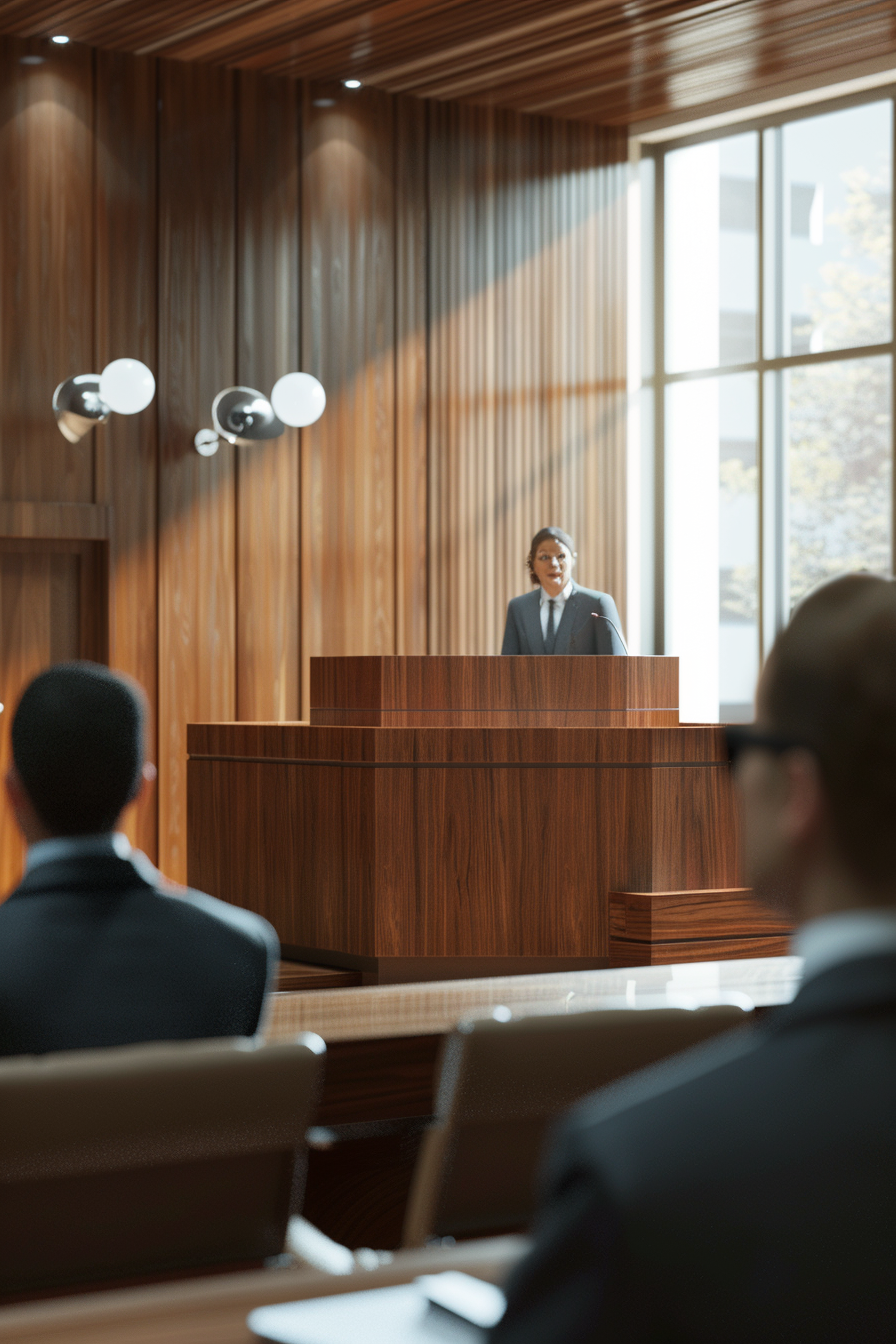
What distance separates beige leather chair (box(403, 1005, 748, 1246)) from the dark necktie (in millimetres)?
4599

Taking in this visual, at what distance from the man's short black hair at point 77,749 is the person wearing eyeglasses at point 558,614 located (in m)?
4.39

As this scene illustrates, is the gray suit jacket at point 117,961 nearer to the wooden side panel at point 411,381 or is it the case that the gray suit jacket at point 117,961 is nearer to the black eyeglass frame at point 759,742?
the black eyeglass frame at point 759,742

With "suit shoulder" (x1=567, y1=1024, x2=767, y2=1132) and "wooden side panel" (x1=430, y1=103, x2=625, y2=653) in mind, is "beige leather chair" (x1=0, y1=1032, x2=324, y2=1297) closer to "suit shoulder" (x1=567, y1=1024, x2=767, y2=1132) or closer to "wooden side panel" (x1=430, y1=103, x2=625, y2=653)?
"suit shoulder" (x1=567, y1=1024, x2=767, y2=1132)

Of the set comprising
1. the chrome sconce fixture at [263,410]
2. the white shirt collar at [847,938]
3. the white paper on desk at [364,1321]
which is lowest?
the white paper on desk at [364,1321]

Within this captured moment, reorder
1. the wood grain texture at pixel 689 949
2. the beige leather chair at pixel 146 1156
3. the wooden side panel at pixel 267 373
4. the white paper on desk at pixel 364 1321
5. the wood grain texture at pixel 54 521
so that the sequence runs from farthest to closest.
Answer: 1. the wooden side panel at pixel 267 373
2. the wood grain texture at pixel 54 521
3. the wood grain texture at pixel 689 949
4. the beige leather chair at pixel 146 1156
5. the white paper on desk at pixel 364 1321

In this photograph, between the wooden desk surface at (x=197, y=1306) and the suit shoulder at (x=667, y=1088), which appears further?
the wooden desk surface at (x=197, y=1306)

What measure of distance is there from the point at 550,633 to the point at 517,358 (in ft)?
10.1

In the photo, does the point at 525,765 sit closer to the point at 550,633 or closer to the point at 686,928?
the point at 686,928

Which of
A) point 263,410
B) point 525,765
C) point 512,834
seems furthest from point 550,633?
point 263,410

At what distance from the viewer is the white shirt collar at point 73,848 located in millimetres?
1965

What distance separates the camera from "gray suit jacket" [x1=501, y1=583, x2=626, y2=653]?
20.9 ft

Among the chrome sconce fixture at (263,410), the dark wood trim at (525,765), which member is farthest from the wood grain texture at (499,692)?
the chrome sconce fixture at (263,410)

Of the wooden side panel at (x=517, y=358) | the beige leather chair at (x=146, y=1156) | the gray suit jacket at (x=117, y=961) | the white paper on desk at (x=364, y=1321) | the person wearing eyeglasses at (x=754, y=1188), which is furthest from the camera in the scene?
the wooden side panel at (x=517, y=358)

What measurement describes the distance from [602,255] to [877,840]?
30.2 feet
